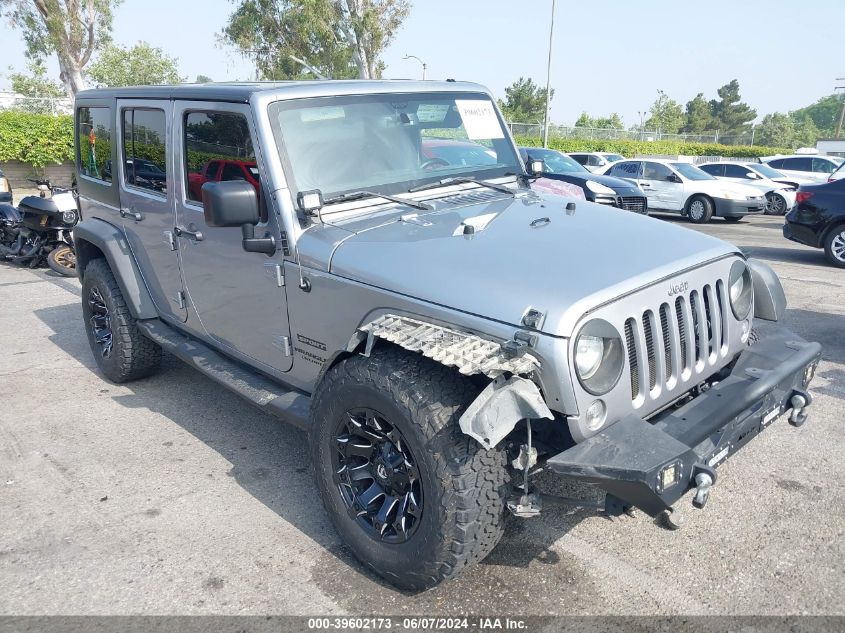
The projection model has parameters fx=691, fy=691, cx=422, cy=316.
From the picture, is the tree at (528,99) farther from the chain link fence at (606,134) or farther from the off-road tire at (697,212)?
the off-road tire at (697,212)

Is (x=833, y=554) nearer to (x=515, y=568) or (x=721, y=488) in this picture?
(x=721, y=488)

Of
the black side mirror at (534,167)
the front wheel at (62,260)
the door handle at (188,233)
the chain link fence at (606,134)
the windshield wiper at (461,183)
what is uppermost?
the chain link fence at (606,134)

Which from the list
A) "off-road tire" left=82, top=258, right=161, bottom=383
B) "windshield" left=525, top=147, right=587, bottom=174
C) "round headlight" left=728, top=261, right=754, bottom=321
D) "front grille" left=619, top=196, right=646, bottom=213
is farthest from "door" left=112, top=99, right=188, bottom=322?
"windshield" left=525, top=147, right=587, bottom=174

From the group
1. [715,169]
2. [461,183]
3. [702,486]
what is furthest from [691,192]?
[702,486]

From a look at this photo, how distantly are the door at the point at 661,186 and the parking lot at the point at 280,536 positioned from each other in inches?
475

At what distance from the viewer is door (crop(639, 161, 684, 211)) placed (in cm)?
1623

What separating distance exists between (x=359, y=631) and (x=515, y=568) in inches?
30.2

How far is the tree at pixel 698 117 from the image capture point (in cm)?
8056

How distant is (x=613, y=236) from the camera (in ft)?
10.5

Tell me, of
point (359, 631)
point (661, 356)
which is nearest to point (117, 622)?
point (359, 631)

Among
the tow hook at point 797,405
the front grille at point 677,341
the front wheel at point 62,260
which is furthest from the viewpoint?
the front wheel at point 62,260

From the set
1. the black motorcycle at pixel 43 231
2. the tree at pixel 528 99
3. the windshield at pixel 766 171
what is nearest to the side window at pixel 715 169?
the windshield at pixel 766 171

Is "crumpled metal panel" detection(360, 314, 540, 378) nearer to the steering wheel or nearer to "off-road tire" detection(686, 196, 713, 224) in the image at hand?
the steering wheel

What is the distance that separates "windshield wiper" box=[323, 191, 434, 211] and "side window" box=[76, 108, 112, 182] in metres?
2.47
